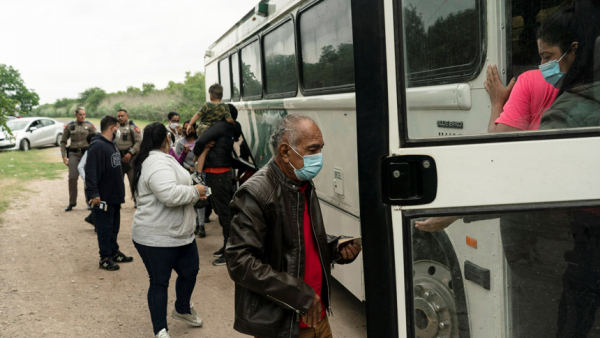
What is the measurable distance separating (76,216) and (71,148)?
4.09 feet

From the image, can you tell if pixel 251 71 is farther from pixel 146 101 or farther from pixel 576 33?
→ pixel 146 101

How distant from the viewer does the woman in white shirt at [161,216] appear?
4.28m

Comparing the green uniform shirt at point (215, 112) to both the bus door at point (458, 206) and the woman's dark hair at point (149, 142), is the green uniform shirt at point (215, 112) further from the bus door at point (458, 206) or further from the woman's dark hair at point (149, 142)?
the bus door at point (458, 206)

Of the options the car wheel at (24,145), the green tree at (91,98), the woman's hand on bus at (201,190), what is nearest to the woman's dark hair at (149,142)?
the woman's hand on bus at (201,190)

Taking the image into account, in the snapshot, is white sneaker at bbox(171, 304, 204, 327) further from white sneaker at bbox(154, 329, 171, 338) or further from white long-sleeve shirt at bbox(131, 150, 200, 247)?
white long-sleeve shirt at bbox(131, 150, 200, 247)

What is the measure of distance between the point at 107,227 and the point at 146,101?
39066 mm

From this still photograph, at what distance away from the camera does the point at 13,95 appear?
36.3ft

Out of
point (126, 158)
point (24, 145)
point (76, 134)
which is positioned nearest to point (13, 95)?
point (76, 134)

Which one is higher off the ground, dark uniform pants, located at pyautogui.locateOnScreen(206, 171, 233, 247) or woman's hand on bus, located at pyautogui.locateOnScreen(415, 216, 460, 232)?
woman's hand on bus, located at pyautogui.locateOnScreen(415, 216, 460, 232)

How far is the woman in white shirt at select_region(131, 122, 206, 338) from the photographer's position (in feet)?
14.0

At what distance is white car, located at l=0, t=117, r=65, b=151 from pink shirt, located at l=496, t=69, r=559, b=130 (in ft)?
82.2

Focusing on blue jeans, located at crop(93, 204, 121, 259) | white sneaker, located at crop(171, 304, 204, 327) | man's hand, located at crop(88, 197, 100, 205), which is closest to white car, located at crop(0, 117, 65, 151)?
blue jeans, located at crop(93, 204, 121, 259)

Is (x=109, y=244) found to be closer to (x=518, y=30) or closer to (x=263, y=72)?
(x=263, y=72)

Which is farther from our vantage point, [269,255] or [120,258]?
[120,258]
